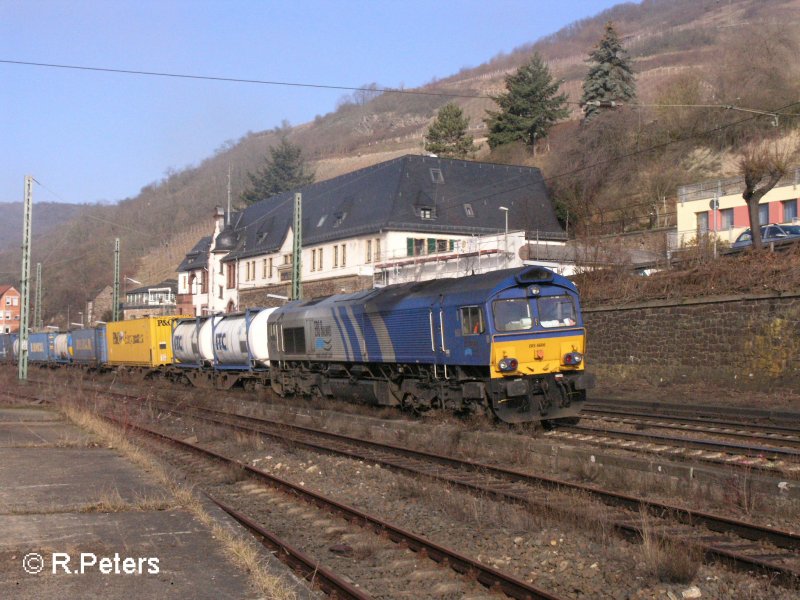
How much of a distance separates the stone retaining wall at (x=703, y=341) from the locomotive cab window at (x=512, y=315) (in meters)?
9.62

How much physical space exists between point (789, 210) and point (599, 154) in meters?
23.1

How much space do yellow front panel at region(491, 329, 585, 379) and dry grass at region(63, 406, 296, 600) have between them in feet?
23.0

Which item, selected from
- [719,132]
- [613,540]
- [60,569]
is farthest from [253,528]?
[719,132]

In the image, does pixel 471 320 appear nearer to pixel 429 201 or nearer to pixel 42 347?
pixel 429 201

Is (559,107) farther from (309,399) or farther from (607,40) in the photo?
(309,399)

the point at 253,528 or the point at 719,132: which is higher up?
the point at 719,132

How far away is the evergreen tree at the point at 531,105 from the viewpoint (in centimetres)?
7912

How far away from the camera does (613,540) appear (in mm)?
9047

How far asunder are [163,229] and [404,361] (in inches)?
4829

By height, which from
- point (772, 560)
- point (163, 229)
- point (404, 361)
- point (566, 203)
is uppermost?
point (163, 229)

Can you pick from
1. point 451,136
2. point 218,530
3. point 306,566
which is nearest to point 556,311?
point 218,530

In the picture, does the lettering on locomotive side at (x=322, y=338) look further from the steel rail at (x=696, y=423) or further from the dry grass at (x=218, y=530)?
the dry grass at (x=218, y=530)

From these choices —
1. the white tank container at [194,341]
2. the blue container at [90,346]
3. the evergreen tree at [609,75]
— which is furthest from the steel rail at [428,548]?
the evergreen tree at [609,75]

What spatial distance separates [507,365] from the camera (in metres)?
17.0
